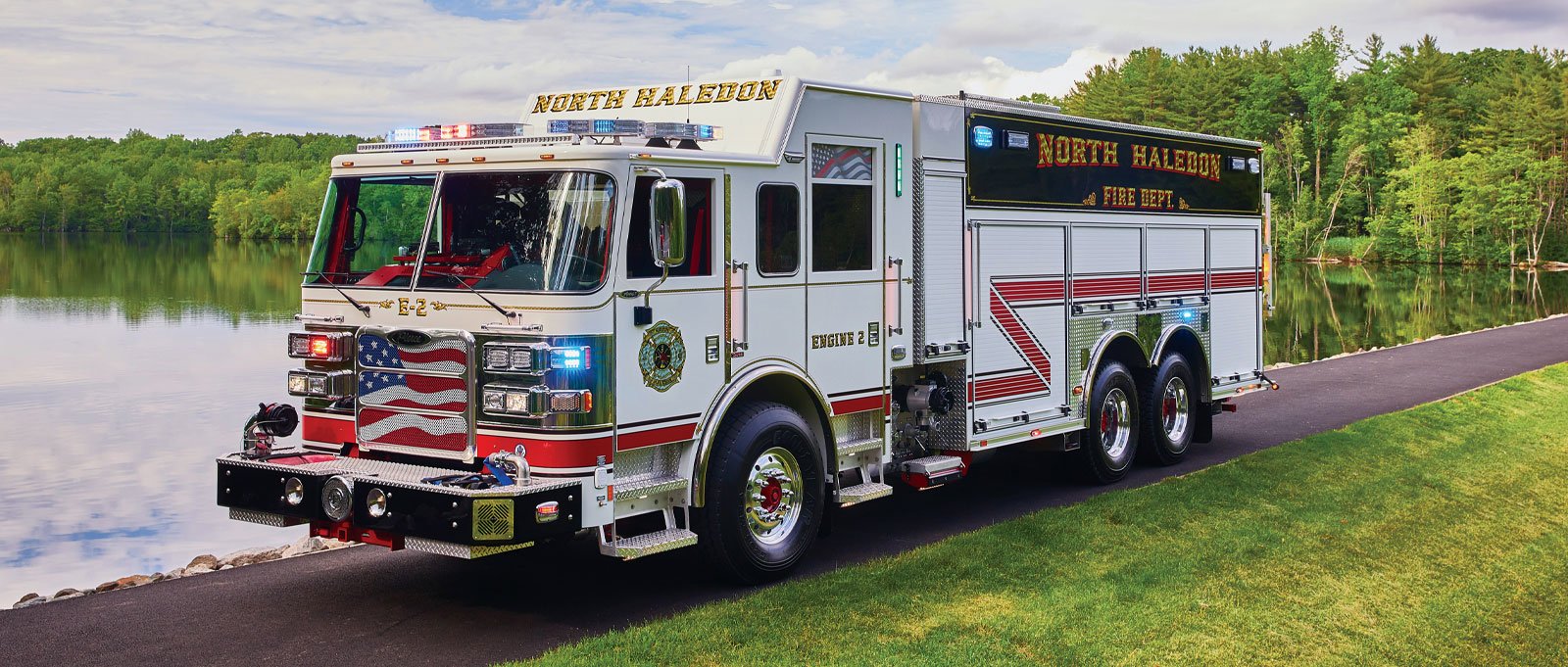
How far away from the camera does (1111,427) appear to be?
13.6 metres

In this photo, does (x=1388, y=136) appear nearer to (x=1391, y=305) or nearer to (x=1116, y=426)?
(x=1391, y=305)

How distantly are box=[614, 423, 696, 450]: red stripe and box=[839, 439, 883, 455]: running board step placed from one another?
1.64 m

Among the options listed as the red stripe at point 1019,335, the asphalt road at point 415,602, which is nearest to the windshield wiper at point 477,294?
the asphalt road at point 415,602

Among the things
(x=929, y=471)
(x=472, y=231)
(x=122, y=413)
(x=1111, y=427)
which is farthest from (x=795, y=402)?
(x=122, y=413)

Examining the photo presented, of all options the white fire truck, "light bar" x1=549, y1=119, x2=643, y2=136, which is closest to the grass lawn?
the white fire truck

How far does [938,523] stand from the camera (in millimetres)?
11531

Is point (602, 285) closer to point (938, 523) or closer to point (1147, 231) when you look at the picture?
point (938, 523)

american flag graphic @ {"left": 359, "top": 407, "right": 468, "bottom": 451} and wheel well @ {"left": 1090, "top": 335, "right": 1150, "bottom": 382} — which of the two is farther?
wheel well @ {"left": 1090, "top": 335, "right": 1150, "bottom": 382}

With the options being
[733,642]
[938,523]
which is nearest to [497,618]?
[733,642]

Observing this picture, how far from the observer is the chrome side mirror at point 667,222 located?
8.23 metres

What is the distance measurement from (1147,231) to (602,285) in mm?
7066

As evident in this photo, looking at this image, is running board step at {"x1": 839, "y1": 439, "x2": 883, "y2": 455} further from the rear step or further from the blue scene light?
the blue scene light

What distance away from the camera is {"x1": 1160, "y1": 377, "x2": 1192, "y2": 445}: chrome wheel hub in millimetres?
14375

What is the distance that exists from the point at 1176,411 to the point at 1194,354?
24.9 inches
